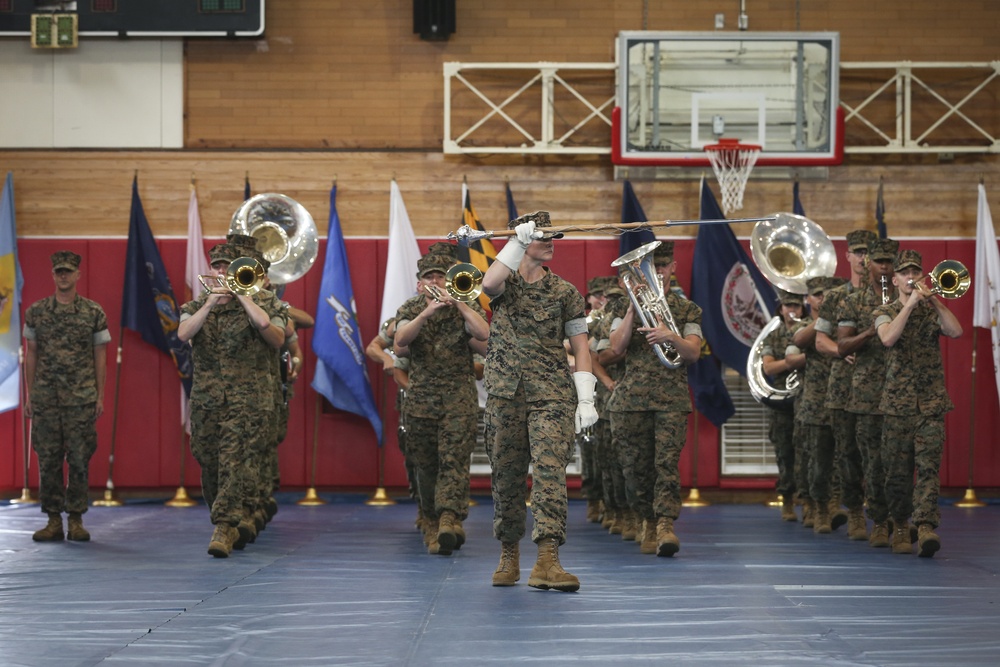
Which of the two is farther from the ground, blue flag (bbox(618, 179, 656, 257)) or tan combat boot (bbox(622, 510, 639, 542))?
blue flag (bbox(618, 179, 656, 257))

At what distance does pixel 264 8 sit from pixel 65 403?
19.4 feet

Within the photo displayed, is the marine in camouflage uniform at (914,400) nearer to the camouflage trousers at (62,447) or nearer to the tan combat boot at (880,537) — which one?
the tan combat boot at (880,537)

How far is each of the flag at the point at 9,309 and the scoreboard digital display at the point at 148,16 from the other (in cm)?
184

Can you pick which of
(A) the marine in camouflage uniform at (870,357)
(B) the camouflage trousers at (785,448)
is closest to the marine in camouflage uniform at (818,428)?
(B) the camouflage trousers at (785,448)

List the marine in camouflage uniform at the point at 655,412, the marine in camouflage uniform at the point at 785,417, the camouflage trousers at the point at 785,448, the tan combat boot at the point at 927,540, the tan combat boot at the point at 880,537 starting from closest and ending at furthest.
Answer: the tan combat boot at the point at 927,540 → the marine in camouflage uniform at the point at 655,412 → the tan combat boot at the point at 880,537 → the marine in camouflage uniform at the point at 785,417 → the camouflage trousers at the point at 785,448

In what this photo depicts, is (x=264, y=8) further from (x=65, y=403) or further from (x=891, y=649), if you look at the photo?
(x=891, y=649)

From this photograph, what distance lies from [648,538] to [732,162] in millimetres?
5667

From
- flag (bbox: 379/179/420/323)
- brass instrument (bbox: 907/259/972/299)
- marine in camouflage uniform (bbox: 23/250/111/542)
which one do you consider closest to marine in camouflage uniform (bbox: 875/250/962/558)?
brass instrument (bbox: 907/259/972/299)

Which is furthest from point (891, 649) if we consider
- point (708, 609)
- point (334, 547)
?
point (334, 547)

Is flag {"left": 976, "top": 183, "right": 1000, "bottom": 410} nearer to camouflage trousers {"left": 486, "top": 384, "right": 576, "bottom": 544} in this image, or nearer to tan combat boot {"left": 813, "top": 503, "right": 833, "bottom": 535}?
tan combat boot {"left": 813, "top": 503, "right": 833, "bottom": 535}

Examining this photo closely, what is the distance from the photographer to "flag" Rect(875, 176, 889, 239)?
1354 cm

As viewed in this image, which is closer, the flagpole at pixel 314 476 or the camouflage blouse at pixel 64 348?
the camouflage blouse at pixel 64 348

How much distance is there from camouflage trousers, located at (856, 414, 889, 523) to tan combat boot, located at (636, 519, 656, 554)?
1.58 m

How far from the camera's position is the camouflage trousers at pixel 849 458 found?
376 inches
